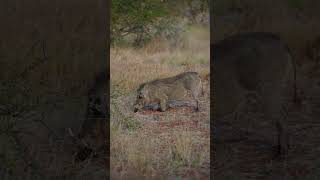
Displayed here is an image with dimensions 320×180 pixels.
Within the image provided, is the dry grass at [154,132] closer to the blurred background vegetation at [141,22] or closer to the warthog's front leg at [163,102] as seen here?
the warthog's front leg at [163,102]

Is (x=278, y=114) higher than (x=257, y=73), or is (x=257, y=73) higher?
(x=257, y=73)

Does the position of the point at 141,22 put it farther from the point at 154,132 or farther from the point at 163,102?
the point at 154,132

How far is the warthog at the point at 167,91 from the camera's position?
6605 millimetres

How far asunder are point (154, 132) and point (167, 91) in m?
1.26

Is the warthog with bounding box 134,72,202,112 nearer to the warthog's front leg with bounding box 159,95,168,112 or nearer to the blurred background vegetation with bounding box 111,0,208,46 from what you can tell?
the warthog's front leg with bounding box 159,95,168,112

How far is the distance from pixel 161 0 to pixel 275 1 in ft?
10.6

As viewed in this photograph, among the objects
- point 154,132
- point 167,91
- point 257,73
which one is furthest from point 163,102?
point 257,73

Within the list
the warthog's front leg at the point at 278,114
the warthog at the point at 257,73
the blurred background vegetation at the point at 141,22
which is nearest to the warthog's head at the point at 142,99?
the warthog at the point at 257,73

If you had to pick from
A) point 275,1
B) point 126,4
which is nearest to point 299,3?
point 275,1

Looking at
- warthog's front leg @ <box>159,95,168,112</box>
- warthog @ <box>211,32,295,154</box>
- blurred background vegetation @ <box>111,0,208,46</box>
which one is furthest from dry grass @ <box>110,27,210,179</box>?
blurred background vegetation @ <box>111,0,208,46</box>

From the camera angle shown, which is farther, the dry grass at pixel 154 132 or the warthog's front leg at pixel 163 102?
the warthog's front leg at pixel 163 102

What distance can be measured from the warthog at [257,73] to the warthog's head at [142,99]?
203 cm

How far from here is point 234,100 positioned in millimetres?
4539

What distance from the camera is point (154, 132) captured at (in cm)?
566
